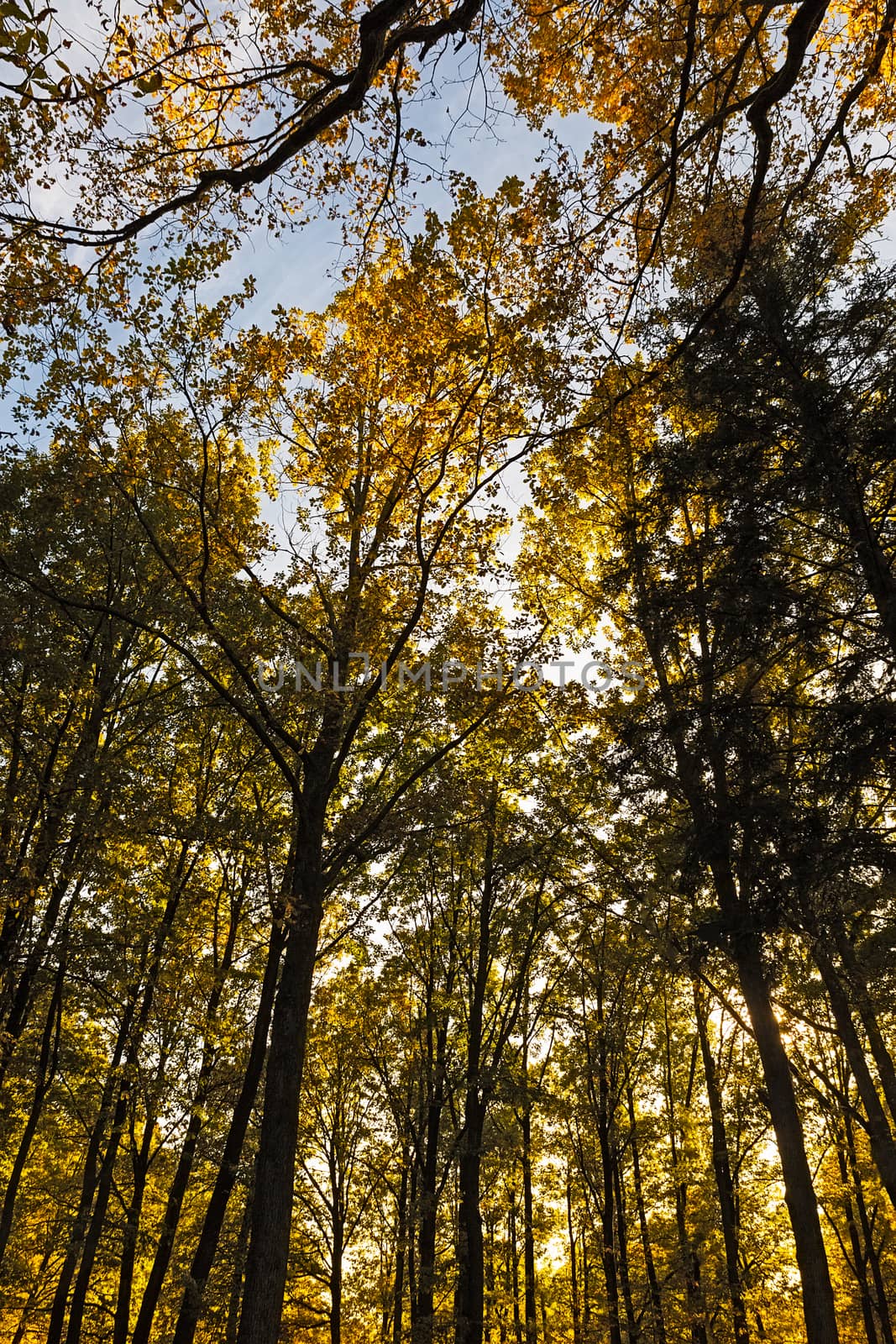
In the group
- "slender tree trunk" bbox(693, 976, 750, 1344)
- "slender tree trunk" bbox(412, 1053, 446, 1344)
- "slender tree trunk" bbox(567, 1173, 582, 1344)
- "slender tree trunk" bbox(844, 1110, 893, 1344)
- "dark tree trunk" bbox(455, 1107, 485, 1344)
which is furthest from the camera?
"slender tree trunk" bbox(567, 1173, 582, 1344)

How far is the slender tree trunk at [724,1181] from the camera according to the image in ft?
47.7

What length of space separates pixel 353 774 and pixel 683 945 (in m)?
6.63

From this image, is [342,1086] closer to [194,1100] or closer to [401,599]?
[194,1100]

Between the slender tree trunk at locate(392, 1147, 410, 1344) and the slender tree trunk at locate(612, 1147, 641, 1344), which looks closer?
the slender tree trunk at locate(612, 1147, 641, 1344)

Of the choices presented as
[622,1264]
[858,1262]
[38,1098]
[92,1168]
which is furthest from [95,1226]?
[858,1262]

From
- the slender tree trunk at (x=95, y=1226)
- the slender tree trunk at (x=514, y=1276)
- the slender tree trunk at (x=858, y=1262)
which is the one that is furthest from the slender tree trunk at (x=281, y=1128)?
the slender tree trunk at (x=514, y=1276)

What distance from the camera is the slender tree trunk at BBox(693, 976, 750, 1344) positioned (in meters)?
14.5

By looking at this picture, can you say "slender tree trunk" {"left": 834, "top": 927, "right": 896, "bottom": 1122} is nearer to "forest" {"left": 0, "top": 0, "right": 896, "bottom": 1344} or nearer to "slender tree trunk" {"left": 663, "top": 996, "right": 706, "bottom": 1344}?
"forest" {"left": 0, "top": 0, "right": 896, "bottom": 1344}

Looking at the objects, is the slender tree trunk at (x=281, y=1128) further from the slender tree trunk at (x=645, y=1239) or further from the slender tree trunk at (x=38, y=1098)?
the slender tree trunk at (x=645, y=1239)

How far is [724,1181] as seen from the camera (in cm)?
1517

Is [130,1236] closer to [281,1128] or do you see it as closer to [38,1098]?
[38,1098]

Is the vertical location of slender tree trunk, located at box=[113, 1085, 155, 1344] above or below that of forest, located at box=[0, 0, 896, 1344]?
below

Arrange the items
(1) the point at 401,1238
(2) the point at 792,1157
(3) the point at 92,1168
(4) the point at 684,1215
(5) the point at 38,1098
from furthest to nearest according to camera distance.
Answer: (4) the point at 684,1215 → (1) the point at 401,1238 → (3) the point at 92,1168 → (5) the point at 38,1098 → (2) the point at 792,1157

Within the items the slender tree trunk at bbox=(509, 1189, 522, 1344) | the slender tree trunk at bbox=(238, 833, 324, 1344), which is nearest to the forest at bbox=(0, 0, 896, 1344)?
the slender tree trunk at bbox=(238, 833, 324, 1344)
